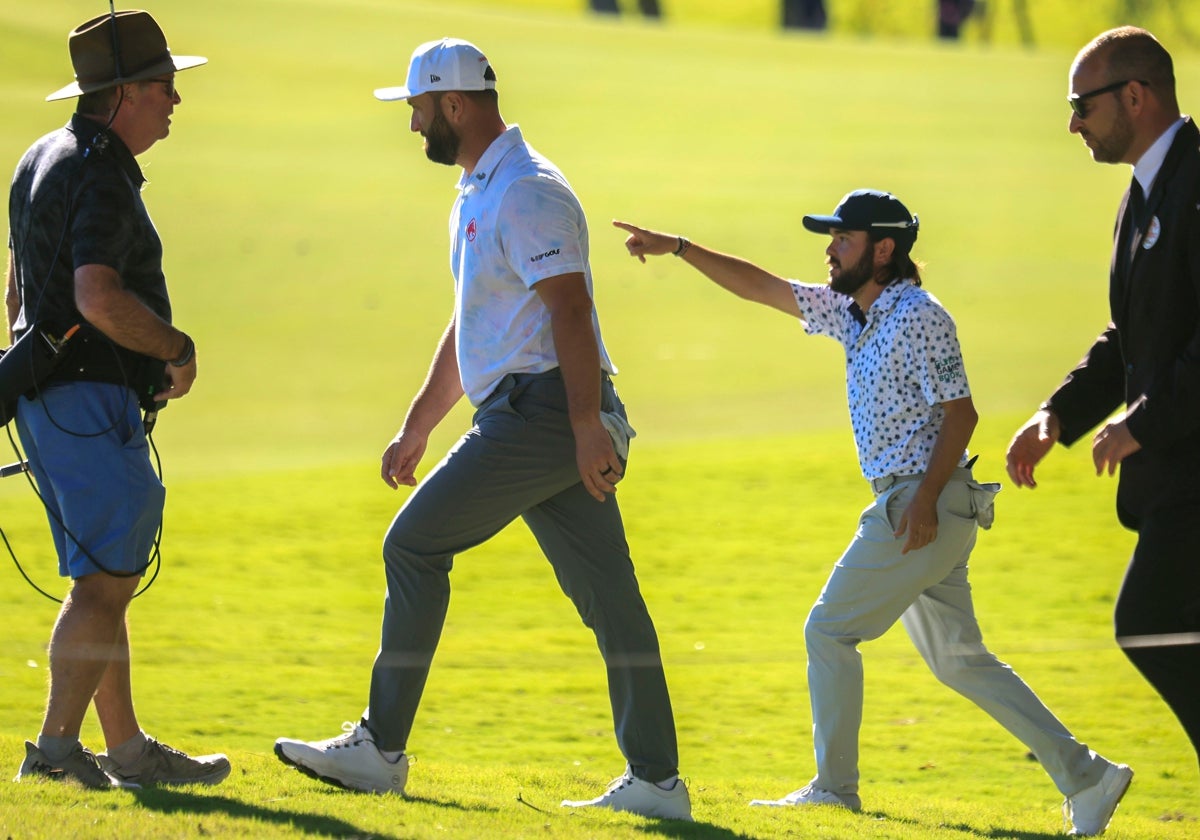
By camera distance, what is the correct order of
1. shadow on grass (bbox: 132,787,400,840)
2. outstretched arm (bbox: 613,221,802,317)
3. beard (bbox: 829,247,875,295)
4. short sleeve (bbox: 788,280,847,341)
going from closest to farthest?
1. shadow on grass (bbox: 132,787,400,840)
2. beard (bbox: 829,247,875,295)
3. short sleeve (bbox: 788,280,847,341)
4. outstretched arm (bbox: 613,221,802,317)

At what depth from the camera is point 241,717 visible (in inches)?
275

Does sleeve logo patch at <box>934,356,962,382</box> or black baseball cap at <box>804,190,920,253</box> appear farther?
black baseball cap at <box>804,190,920,253</box>

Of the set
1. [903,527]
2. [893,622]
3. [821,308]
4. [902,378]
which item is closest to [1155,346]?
[902,378]

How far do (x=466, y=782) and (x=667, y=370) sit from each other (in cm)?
1143

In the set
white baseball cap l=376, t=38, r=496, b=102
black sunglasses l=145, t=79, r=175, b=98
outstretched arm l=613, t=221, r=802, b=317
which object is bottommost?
outstretched arm l=613, t=221, r=802, b=317

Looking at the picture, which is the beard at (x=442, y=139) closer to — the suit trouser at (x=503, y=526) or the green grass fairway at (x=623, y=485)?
the suit trouser at (x=503, y=526)

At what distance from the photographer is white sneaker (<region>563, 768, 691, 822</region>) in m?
5.09

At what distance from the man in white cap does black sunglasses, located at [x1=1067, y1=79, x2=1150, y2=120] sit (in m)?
1.39

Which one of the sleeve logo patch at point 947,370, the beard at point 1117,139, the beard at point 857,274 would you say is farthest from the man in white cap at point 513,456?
the beard at point 1117,139

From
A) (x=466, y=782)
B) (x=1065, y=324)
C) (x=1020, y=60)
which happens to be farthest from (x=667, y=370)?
(x=1020, y=60)

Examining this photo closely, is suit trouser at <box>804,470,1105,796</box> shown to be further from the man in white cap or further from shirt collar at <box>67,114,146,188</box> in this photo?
shirt collar at <box>67,114,146,188</box>

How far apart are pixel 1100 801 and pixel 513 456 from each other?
198cm

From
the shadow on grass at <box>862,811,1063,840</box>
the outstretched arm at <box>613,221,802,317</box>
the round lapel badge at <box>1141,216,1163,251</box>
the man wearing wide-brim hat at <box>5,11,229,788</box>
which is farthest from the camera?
the outstretched arm at <box>613,221,802,317</box>

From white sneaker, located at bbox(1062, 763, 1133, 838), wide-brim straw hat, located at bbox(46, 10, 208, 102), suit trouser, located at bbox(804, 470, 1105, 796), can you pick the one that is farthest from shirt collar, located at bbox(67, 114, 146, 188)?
white sneaker, located at bbox(1062, 763, 1133, 838)
